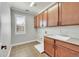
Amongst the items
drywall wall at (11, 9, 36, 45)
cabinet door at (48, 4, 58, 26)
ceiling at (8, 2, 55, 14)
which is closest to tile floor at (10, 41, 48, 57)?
drywall wall at (11, 9, 36, 45)

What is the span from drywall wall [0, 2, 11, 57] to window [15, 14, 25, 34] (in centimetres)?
10

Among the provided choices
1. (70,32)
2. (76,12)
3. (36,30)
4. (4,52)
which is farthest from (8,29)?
(70,32)

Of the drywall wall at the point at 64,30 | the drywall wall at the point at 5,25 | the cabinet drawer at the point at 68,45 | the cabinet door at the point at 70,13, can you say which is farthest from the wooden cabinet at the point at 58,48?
the drywall wall at the point at 5,25

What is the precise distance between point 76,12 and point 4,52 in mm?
1212

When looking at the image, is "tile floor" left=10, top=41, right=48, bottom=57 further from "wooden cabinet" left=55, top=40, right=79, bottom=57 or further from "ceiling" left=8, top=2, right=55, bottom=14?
"ceiling" left=8, top=2, right=55, bottom=14

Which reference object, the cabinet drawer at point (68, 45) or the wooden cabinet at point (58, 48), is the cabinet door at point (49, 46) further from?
the cabinet drawer at point (68, 45)

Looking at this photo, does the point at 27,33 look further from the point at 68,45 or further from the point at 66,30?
the point at 66,30

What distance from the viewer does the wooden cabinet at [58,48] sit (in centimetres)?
122

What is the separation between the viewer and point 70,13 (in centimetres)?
145

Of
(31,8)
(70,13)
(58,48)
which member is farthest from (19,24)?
(70,13)

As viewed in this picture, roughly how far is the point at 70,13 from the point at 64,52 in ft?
2.11

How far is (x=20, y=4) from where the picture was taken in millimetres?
1237

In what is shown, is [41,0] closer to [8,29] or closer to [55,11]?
[55,11]

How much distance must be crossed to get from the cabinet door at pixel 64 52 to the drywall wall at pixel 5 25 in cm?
78
